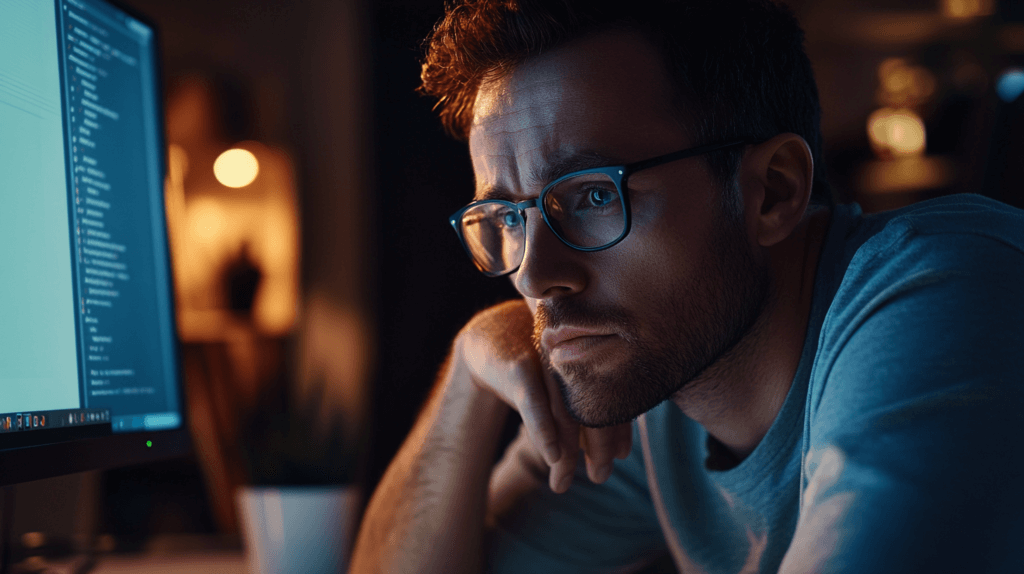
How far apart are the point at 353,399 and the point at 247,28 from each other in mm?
1818

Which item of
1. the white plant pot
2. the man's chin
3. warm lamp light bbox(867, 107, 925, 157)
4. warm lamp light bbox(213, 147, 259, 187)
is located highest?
warm lamp light bbox(213, 147, 259, 187)

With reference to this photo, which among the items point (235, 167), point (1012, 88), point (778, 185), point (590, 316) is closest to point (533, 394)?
point (590, 316)

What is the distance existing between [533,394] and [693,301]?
230 millimetres

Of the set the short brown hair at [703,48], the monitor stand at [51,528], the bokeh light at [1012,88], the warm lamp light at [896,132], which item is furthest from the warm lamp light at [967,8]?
the monitor stand at [51,528]

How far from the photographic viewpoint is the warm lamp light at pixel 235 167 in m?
3.10

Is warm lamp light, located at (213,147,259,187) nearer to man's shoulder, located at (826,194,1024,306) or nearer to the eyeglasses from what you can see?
the eyeglasses

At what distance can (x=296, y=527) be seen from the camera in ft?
3.20

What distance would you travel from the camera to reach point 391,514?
101 cm

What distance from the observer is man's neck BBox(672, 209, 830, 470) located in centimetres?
82

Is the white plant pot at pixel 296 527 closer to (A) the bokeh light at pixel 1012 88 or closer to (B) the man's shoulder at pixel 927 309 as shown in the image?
(B) the man's shoulder at pixel 927 309

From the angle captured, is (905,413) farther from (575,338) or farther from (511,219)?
(511,219)

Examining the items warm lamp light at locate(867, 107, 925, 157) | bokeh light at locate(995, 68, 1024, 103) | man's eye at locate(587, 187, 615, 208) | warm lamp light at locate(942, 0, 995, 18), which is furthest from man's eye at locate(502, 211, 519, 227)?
warm lamp light at locate(942, 0, 995, 18)

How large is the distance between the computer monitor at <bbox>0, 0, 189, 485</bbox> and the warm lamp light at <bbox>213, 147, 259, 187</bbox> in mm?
2320

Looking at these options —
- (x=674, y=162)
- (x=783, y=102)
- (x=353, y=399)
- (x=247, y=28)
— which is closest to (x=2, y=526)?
(x=674, y=162)
